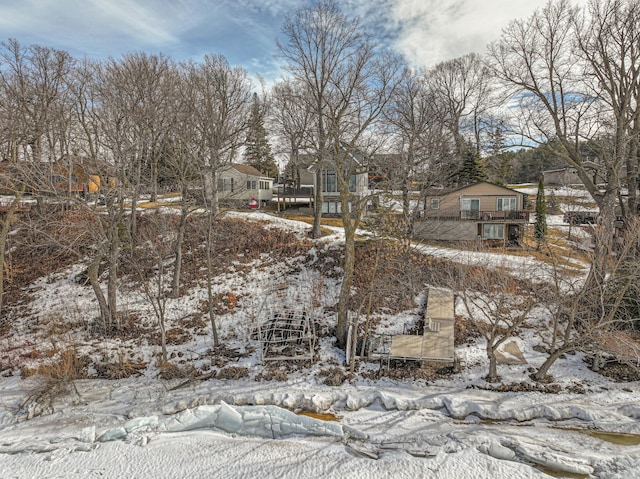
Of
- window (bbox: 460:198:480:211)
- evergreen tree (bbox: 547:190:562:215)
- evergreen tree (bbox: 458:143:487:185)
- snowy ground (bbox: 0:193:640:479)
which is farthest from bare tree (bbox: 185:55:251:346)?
evergreen tree (bbox: 547:190:562:215)

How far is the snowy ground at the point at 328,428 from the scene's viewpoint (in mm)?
7598

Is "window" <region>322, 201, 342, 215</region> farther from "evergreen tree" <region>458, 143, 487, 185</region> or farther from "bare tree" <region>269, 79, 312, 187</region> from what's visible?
"evergreen tree" <region>458, 143, 487, 185</region>

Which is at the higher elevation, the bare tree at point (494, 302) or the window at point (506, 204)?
the window at point (506, 204)

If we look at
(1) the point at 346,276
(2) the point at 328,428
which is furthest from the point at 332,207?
(2) the point at 328,428

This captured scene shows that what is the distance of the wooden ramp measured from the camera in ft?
39.4

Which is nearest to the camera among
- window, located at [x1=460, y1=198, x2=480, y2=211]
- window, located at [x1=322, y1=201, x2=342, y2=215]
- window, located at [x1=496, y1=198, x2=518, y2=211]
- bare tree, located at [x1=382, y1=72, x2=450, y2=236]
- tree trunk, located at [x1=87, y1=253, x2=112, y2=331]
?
tree trunk, located at [x1=87, y1=253, x2=112, y2=331]

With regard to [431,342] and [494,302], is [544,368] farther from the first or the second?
[431,342]

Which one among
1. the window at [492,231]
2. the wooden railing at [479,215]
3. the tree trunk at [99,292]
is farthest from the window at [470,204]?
the tree trunk at [99,292]

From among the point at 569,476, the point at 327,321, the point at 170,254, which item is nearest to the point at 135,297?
the point at 170,254

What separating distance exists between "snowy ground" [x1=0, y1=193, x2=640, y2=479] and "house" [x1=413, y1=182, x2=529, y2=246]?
1233 centimetres

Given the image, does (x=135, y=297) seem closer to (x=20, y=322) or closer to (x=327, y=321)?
(x=20, y=322)

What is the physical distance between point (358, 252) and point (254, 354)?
8.65m

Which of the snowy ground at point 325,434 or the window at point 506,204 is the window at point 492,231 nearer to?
the window at point 506,204

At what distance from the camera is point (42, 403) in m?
10.0
